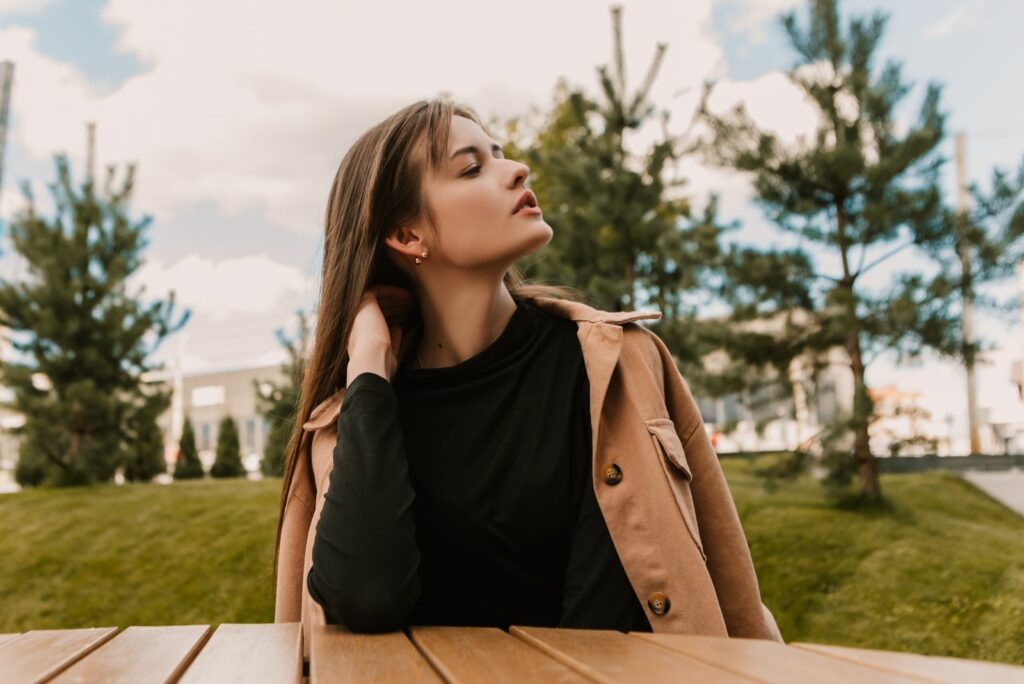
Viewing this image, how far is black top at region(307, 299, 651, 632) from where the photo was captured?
5.37 feet

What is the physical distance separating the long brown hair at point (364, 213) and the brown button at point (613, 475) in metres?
0.65

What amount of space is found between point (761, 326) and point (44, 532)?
23.6 feet

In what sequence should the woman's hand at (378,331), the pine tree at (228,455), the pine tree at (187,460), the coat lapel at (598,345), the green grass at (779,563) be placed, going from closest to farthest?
the coat lapel at (598,345) < the woman's hand at (378,331) < the green grass at (779,563) < the pine tree at (187,460) < the pine tree at (228,455)

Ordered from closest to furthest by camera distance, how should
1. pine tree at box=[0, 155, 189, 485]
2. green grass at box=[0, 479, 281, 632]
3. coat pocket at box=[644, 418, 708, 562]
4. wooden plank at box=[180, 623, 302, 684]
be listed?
wooden plank at box=[180, 623, 302, 684]
coat pocket at box=[644, 418, 708, 562]
green grass at box=[0, 479, 281, 632]
pine tree at box=[0, 155, 189, 485]

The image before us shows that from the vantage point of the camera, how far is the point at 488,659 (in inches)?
41.2

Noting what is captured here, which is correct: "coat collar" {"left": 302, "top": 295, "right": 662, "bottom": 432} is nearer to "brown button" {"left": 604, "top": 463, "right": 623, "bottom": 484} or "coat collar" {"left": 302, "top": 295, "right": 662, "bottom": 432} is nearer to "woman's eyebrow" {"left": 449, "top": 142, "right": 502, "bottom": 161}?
"brown button" {"left": 604, "top": 463, "right": 623, "bottom": 484}

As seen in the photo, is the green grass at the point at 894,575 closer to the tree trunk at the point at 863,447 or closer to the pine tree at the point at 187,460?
the tree trunk at the point at 863,447

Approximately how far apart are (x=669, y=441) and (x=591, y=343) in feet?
0.95

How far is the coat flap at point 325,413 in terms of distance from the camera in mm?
2004

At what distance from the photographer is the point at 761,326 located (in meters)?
8.45

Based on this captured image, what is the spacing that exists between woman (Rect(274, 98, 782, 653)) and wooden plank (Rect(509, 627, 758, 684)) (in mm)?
403

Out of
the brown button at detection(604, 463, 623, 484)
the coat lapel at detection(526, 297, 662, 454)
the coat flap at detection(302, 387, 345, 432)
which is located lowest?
the brown button at detection(604, 463, 623, 484)

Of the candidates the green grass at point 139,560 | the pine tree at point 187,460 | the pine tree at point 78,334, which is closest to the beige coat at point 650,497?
the green grass at point 139,560

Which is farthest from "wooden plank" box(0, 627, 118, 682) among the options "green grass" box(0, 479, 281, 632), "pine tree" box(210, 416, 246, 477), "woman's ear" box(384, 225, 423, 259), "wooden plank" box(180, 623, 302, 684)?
"pine tree" box(210, 416, 246, 477)
